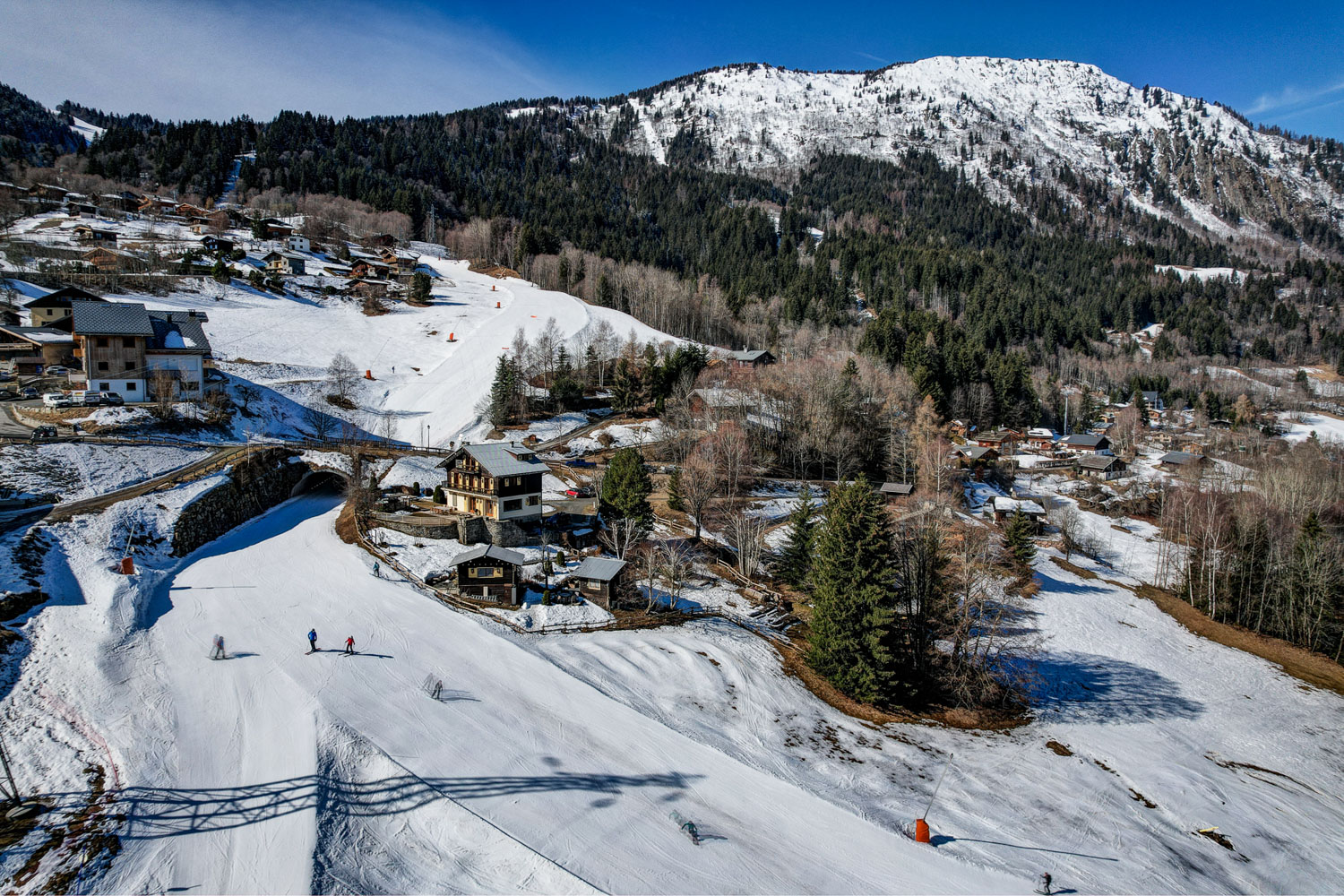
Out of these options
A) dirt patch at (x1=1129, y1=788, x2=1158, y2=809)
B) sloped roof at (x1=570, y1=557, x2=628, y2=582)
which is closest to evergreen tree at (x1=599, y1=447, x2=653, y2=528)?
sloped roof at (x1=570, y1=557, x2=628, y2=582)

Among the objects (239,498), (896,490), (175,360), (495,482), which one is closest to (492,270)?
(175,360)

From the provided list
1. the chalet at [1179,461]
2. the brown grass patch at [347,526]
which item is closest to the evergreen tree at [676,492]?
the brown grass patch at [347,526]

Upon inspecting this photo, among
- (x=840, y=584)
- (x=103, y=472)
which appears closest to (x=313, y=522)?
(x=103, y=472)

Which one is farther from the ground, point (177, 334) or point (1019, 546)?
point (177, 334)

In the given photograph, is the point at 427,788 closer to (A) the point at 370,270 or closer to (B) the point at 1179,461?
(B) the point at 1179,461

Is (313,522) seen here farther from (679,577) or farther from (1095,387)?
(1095,387)

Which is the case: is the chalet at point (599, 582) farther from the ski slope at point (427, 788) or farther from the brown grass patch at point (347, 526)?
the brown grass patch at point (347, 526)

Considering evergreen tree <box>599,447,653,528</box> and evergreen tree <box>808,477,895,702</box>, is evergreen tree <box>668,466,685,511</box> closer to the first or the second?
evergreen tree <box>599,447,653,528</box>
